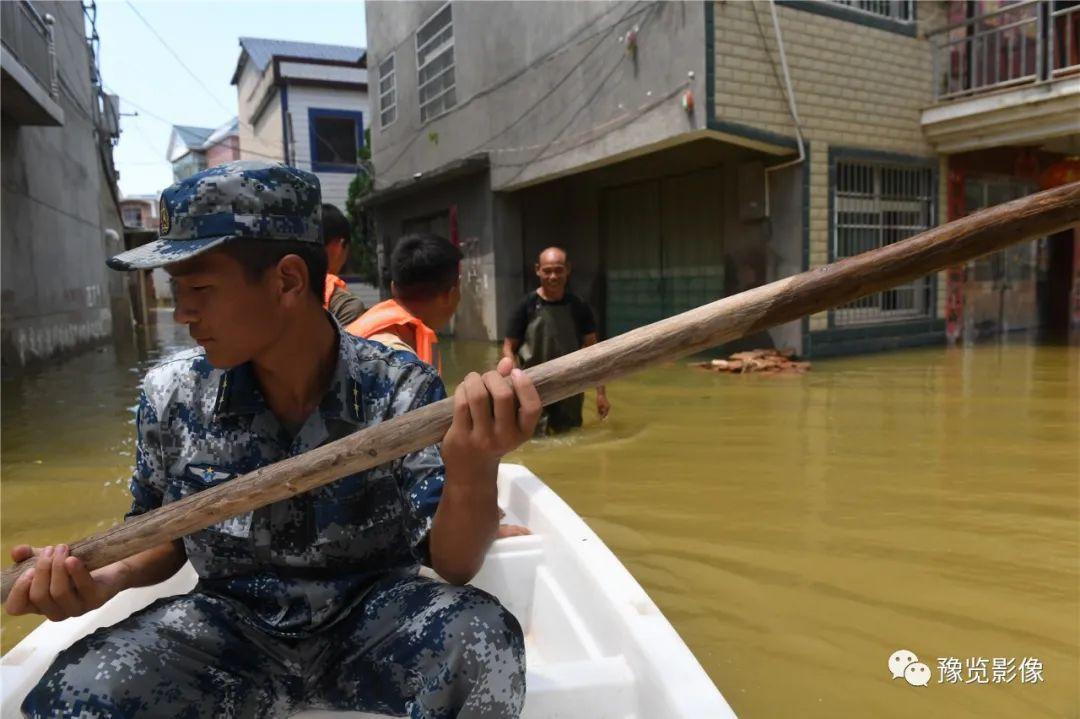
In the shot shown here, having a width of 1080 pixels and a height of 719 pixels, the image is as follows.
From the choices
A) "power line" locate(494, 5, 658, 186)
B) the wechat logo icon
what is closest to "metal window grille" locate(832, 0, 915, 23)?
"power line" locate(494, 5, 658, 186)

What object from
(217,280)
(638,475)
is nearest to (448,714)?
(217,280)

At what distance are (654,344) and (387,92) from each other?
16.5 metres

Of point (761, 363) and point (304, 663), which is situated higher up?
point (304, 663)

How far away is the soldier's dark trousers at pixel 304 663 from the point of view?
130 centimetres

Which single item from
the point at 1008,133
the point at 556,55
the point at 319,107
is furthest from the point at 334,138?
the point at 1008,133

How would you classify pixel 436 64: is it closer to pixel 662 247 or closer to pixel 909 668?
pixel 662 247

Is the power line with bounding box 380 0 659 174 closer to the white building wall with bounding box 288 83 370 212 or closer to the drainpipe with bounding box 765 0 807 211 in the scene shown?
the drainpipe with bounding box 765 0 807 211

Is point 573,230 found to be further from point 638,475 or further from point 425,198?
point 638,475

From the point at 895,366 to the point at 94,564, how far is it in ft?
28.6

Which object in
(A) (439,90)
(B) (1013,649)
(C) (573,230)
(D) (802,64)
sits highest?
(A) (439,90)

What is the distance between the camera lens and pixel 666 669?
5.33ft

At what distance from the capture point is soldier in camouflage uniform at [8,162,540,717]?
4.42 ft

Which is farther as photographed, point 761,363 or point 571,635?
point 761,363

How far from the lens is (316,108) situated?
2175 cm
